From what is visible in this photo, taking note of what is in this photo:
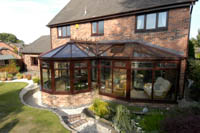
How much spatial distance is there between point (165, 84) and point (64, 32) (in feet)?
36.1

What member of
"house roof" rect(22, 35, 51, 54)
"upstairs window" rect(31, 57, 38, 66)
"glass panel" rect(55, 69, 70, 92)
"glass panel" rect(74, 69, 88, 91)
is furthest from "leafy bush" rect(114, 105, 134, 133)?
"upstairs window" rect(31, 57, 38, 66)

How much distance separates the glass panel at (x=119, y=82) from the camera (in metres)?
8.09

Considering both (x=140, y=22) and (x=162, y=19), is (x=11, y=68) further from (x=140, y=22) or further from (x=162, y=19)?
(x=162, y=19)

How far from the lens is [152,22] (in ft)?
26.7

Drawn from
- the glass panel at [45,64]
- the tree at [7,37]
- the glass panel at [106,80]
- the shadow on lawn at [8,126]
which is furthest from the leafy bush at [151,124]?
the tree at [7,37]

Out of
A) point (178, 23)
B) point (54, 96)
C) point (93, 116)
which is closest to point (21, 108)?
point (54, 96)

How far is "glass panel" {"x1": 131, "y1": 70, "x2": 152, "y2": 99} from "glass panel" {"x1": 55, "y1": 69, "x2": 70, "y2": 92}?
445 cm

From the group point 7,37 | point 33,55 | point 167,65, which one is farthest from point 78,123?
point 7,37

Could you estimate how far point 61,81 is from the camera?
7.83 m

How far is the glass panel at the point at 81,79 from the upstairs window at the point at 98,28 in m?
4.36

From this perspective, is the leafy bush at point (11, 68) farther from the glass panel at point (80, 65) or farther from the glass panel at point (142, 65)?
the glass panel at point (142, 65)

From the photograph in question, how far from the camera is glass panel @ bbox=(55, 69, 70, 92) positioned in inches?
303

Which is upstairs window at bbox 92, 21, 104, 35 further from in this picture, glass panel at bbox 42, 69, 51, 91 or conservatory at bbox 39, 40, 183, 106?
glass panel at bbox 42, 69, 51, 91

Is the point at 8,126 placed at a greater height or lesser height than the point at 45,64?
lesser
